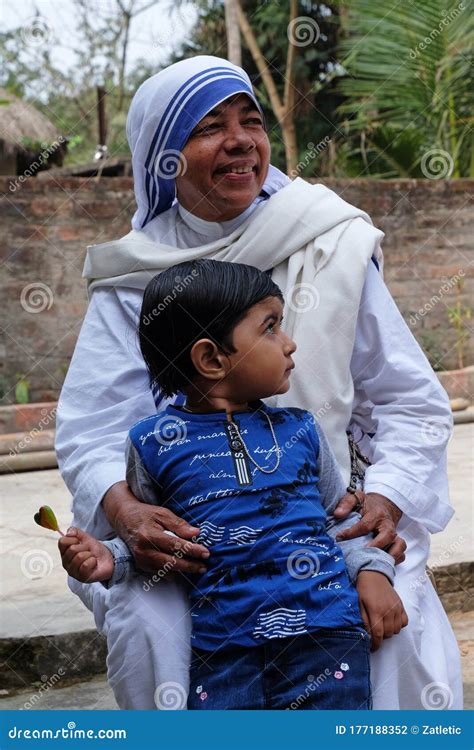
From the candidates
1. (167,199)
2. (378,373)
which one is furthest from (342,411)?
(167,199)

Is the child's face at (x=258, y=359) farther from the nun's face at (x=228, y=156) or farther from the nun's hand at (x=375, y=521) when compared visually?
the nun's face at (x=228, y=156)

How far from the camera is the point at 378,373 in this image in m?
2.69

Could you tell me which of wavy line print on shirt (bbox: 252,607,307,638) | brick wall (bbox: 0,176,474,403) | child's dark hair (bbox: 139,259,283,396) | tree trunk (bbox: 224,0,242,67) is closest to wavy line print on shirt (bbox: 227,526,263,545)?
wavy line print on shirt (bbox: 252,607,307,638)

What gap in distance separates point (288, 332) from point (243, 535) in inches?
23.9

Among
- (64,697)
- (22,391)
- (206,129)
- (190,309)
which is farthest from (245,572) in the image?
(22,391)

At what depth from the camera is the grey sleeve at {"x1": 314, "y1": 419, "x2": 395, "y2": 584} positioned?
7.63 ft

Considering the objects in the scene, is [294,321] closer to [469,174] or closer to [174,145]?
[174,145]

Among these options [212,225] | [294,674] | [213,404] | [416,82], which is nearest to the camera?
[294,674]

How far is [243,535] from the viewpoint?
A: 2.23 meters

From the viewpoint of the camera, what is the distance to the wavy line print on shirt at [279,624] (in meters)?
2.16

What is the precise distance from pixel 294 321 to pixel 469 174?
9.36m

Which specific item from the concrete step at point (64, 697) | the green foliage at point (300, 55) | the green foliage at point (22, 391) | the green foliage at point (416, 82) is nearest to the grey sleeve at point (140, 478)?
the concrete step at point (64, 697)
